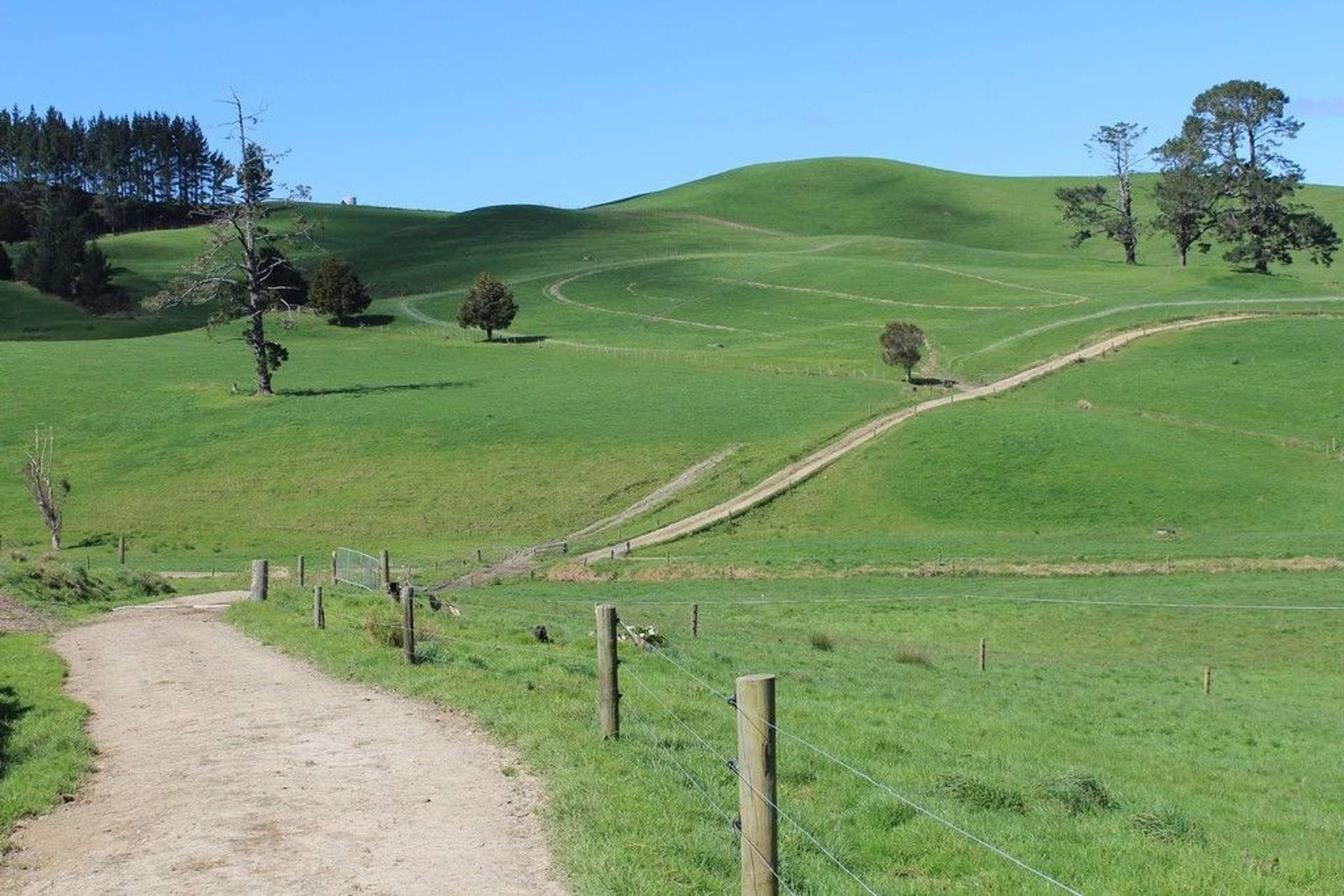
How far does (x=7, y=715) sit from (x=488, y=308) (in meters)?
99.0

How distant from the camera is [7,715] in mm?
18031

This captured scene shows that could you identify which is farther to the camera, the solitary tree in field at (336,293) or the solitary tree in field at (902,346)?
the solitary tree in field at (336,293)

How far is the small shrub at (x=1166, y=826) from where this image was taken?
13637 mm

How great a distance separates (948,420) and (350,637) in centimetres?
5421

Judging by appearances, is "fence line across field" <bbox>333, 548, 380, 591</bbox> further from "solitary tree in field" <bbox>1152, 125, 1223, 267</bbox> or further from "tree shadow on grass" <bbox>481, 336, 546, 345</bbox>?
"solitary tree in field" <bbox>1152, 125, 1223, 267</bbox>

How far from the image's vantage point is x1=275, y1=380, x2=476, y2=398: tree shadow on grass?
90125 millimetres

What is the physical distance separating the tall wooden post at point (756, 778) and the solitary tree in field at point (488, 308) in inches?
4255

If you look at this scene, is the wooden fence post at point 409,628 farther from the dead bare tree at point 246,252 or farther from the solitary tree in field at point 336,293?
the solitary tree in field at point 336,293

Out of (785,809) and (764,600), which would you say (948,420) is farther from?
(785,809)

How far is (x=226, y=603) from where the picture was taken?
35.6 metres

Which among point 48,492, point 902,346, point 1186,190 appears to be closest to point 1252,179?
point 1186,190

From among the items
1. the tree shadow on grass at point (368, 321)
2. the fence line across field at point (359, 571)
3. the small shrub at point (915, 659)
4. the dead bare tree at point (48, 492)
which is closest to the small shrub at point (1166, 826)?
the small shrub at point (915, 659)

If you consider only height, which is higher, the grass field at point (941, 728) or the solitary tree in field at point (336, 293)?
the solitary tree in field at point (336, 293)

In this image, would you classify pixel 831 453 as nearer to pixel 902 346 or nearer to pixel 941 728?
pixel 902 346
